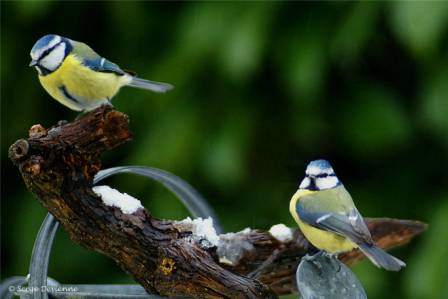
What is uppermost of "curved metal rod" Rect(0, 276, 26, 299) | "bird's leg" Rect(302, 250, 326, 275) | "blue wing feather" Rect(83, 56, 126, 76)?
"blue wing feather" Rect(83, 56, 126, 76)

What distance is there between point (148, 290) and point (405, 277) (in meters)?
1.07

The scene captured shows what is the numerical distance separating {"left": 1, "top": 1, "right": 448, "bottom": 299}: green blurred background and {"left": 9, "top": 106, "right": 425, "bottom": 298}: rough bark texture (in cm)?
80

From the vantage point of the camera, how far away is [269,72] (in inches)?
82.6

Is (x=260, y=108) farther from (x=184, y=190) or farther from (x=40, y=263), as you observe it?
(x=40, y=263)

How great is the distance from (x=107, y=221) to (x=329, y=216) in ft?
1.06

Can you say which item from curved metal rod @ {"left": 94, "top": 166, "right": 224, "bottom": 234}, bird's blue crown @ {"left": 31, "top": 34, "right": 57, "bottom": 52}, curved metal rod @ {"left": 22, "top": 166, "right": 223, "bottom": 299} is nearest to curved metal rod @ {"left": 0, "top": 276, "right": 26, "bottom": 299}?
curved metal rod @ {"left": 22, "top": 166, "right": 223, "bottom": 299}

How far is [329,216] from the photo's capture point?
112 cm

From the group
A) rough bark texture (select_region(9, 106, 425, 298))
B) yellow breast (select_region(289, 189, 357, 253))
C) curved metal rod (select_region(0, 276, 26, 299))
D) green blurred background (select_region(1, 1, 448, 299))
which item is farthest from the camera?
green blurred background (select_region(1, 1, 448, 299))

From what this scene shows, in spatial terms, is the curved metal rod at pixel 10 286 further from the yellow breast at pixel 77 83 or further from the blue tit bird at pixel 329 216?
the blue tit bird at pixel 329 216

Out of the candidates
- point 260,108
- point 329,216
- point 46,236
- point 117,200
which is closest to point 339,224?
point 329,216

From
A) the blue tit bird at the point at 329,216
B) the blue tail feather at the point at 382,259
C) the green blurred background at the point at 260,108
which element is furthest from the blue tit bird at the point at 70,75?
the green blurred background at the point at 260,108

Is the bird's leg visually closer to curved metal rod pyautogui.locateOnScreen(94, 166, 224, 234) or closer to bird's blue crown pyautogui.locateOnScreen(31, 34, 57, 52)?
curved metal rod pyautogui.locateOnScreen(94, 166, 224, 234)

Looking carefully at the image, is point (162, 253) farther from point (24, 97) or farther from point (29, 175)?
point (24, 97)

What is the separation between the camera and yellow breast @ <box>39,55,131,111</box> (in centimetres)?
118
